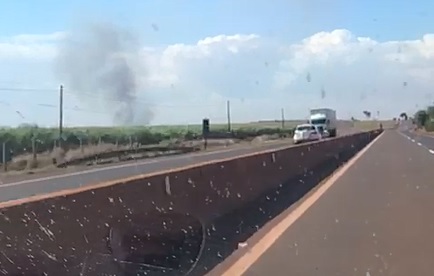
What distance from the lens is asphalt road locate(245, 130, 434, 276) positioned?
36.9 feet

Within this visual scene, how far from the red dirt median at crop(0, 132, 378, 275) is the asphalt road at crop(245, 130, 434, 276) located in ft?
4.30

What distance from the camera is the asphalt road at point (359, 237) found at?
11.2 m

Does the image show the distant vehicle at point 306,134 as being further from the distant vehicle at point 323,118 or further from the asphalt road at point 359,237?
the asphalt road at point 359,237

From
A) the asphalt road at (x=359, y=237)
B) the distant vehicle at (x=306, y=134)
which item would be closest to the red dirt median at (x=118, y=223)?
the asphalt road at (x=359, y=237)

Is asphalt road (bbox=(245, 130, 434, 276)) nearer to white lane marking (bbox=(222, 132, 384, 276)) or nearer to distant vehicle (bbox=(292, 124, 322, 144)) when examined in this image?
white lane marking (bbox=(222, 132, 384, 276))

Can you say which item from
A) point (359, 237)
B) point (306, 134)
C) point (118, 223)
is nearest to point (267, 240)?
point (359, 237)

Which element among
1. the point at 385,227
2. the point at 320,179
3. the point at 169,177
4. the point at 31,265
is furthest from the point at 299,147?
the point at 31,265

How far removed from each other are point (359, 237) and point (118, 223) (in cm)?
535

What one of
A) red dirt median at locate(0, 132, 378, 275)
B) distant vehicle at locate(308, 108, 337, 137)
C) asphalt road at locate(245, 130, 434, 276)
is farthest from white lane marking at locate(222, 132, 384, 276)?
distant vehicle at locate(308, 108, 337, 137)

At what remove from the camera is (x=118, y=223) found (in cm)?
1031

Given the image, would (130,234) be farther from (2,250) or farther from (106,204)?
(2,250)

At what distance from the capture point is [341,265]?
11.5m

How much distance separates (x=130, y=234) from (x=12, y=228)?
2.98 meters

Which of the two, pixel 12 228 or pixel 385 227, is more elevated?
pixel 12 228
